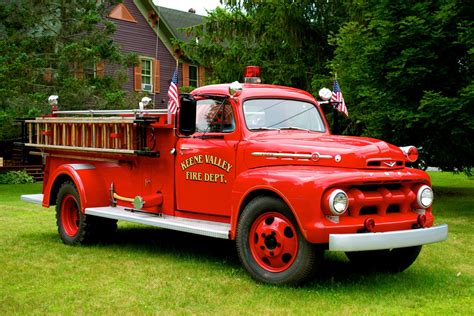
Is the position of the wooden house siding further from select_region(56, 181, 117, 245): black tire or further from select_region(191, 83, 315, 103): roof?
select_region(191, 83, 315, 103): roof

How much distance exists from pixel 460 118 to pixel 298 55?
8.76 metres

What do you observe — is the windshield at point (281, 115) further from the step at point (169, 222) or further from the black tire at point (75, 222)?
the black tire at point (75, 222)

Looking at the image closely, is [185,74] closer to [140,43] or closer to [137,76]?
[140,43]

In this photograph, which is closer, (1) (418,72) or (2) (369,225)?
(2) (369,225)

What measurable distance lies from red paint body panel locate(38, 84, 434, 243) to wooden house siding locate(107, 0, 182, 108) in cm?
1869

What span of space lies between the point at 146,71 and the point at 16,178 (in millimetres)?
7906

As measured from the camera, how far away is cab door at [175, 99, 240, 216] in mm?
7477

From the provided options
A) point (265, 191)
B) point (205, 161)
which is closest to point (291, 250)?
point (265, 191)

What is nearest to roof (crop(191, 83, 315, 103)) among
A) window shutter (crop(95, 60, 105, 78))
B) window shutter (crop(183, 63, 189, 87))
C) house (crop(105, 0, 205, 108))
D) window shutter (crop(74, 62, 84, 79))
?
window shutter (crop(74, 62, 84, 79))

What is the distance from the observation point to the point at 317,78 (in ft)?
64.0

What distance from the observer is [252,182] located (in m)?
6.82

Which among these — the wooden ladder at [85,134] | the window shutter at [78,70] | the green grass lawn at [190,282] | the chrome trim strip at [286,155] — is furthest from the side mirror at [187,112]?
the window shutter at [78,70]

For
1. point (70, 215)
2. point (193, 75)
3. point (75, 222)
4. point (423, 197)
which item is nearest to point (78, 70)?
point (193, 75)

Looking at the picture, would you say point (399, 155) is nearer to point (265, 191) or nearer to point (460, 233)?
point (265, 191)
